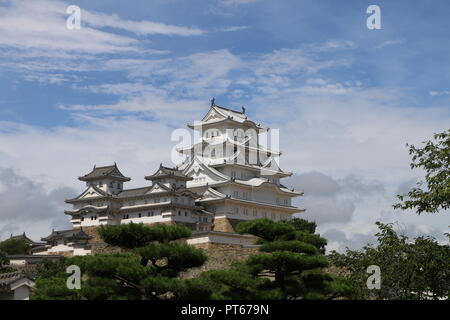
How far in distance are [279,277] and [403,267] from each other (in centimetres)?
407

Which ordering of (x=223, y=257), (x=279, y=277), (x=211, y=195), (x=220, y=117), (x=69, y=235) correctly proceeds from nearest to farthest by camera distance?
(x=279, y=277)
(x=223, y=257)
(x=69, y=235)
(x=211, y=195)
(x=220, y=117)

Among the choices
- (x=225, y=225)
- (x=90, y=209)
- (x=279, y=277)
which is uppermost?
(x=90, y=209)

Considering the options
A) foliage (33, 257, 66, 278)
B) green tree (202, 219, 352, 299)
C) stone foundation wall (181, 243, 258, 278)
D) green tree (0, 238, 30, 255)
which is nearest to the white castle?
green tree (0, 238, 30, 255)


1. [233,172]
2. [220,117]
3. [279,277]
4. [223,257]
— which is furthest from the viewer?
[220,117]

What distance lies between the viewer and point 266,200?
54.9m

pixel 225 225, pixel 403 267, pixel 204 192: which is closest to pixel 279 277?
pixel 403 267

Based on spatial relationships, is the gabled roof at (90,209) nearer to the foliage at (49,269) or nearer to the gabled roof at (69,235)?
the gabled roof at (69,235)

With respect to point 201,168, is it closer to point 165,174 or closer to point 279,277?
point 165,174

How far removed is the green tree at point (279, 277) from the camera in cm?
2003

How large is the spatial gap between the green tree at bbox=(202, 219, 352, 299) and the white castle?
19.3 meters

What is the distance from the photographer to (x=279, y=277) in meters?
21.1

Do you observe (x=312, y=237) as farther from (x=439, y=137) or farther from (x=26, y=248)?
(x=26, y=248)
